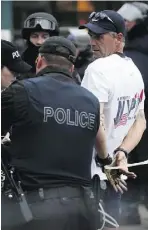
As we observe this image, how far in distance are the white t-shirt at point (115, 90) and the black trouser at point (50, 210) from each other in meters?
0.76

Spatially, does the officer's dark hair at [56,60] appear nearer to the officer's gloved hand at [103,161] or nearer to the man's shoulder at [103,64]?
the man's shoulder at [103,64]

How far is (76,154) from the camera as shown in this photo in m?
3.44

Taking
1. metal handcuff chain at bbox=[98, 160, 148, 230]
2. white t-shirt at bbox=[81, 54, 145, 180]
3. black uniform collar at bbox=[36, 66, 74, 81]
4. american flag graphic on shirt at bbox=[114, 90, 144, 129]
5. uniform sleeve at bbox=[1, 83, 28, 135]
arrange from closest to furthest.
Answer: uniform sleeve at bbox=[1, 83, 28, 135] → black uniform collar at bbox=[36, 66, 74, 81] → metal handcuff chain at bbox=[98, 160, 148, 230] → white t-shirt at bbox=[81, 54, 145, 180] → american flag graphic on shirt at bbox=[114, 90, 144, 129]

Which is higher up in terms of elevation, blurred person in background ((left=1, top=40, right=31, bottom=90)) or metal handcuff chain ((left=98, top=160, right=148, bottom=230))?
blurred person in background ((left=1, top=40, right=31, bottom=90))

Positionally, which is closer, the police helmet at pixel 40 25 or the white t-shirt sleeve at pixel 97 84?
the white t-shirt sleeve at pixel 97 84

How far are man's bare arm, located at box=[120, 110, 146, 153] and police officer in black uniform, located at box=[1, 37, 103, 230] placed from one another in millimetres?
706

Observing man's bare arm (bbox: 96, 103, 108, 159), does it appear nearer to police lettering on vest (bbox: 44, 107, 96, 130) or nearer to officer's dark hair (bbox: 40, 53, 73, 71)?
police lettering on vest (bbox: 44, 107, 96, 130)

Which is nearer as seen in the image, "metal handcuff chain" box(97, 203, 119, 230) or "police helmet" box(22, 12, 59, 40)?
"metal handcuff chain" box(97, 203, 119, 230)

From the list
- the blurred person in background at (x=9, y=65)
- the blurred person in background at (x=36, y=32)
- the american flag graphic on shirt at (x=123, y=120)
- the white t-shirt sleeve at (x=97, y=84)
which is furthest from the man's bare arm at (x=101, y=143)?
the blurred person in background at (x=36, y=32)

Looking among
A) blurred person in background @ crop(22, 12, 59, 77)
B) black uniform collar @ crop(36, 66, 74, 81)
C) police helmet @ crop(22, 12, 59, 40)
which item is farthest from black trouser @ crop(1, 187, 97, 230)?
police helmet @ crop(22, 12, 59, 40)

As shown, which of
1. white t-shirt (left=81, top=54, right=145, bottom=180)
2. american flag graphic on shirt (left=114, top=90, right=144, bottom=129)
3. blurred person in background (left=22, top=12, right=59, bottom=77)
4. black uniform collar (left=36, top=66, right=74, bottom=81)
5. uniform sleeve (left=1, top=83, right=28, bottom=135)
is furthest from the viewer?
blurred person in background (left=22, top=12, right=59, bottom=77)

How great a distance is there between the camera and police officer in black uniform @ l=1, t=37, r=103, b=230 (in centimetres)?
330

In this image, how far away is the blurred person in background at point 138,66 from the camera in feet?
18.6

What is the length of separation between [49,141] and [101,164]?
0.70 meters
